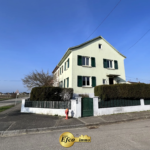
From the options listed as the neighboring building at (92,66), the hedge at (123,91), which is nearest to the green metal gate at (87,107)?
the hedge at (123,91)

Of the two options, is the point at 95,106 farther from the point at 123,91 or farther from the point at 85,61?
the point at 85,61

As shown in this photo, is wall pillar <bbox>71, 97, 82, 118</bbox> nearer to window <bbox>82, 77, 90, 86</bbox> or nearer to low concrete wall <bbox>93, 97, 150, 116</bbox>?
low concrete wall <bbox>93, 97, 150, 116</bbox>

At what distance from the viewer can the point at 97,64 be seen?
14.6 meters

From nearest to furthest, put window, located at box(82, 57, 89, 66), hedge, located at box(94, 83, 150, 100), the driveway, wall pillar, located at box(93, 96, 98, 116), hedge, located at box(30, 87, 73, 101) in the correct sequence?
the driveway
wall pillar, located at box(93, 96, 98, 116)
hedge, located at box(94, 83, 150, 100)
hedge, located at box(30, 87, 73, 101)
window, located at box(82, 57, 89, 66)

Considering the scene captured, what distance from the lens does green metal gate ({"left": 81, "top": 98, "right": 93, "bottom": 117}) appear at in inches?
302

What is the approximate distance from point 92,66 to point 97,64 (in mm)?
985

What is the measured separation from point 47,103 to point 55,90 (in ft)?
4.90

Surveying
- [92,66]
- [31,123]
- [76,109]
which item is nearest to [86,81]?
[92,66]

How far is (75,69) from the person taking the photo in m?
13.1

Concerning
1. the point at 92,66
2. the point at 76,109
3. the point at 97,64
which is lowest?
the point at 76,109

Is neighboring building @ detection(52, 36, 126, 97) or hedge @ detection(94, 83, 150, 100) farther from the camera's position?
neighboring building @ detection(52, 36, 126, 97)

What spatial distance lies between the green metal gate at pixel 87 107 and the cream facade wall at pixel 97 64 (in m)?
4.86

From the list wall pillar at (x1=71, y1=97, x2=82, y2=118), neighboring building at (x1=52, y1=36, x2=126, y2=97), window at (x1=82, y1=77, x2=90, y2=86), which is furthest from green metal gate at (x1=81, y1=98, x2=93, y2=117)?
window at (x1=82, y1=77, x2=90, y2=86)

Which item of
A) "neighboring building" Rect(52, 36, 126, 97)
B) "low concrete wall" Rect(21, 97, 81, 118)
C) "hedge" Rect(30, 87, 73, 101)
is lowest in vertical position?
"low concrete wall" Rect(21, 97, 81, 118)
